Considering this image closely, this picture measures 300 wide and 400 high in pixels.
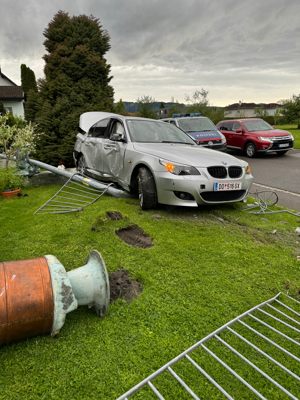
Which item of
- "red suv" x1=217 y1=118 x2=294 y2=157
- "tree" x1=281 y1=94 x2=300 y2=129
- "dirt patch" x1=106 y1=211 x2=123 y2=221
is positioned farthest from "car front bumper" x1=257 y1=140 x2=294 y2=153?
"tree" x1=281 y1=94 x2=300 y2=129

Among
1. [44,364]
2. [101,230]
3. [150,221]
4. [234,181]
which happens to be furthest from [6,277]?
[234,181]

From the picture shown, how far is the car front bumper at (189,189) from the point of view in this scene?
429cm

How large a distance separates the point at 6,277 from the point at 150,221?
2.64 meters

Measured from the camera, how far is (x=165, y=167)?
4418mm

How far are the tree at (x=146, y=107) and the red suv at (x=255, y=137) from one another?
14667mm

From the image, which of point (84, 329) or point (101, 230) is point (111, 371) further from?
point (101, 230)

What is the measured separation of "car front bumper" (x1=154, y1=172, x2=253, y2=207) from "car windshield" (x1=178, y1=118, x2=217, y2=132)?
690cm

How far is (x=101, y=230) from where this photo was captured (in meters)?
3.84

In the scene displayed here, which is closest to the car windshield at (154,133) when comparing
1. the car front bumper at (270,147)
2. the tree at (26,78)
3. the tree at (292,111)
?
the car front bumper at (270,147)

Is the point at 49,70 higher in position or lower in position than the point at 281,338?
higher

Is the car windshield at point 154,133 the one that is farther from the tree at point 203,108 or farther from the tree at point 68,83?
the tree at point 203,108

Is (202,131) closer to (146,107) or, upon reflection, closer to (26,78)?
(146,107)

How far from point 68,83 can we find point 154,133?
22.1ft

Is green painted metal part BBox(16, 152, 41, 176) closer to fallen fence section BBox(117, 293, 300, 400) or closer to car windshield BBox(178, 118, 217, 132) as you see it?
car windshield BBox(178, 118, 217, 132)
